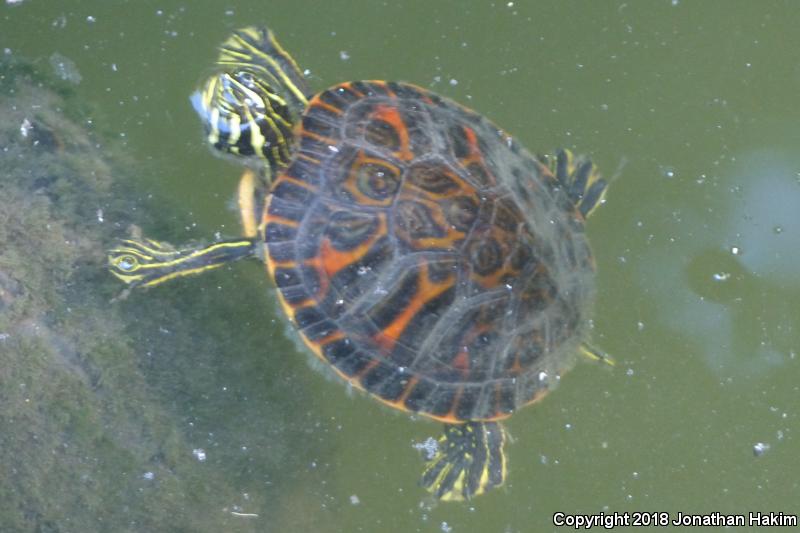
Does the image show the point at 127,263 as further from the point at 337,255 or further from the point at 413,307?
the point at 413,307

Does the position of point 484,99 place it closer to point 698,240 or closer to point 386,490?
point 698,240

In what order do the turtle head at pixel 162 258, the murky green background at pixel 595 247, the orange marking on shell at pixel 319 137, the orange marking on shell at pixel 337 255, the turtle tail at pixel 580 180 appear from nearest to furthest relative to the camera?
the orange marking on shell at pixel 337 255, the orange marking on shell at pixel 319 137, the turtle head at pixel 162 258, the murky green background at pixel 595 247, the turtle tail at pixel 580 180

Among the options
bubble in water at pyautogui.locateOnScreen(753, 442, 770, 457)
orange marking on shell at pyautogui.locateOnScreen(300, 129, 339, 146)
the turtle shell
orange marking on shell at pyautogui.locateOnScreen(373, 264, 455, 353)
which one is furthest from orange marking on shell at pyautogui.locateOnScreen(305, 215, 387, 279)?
bubble in water at pyautogui.locateOnScreen(753, 442, 770, 457)

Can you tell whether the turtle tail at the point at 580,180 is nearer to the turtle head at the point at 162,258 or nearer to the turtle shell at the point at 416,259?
the turtle shell at the point at 416,259

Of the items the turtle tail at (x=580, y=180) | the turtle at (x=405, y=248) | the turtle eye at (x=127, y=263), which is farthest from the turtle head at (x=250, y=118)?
the turtle tail at (x=580, y=180)

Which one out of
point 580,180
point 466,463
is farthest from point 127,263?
point 580,180

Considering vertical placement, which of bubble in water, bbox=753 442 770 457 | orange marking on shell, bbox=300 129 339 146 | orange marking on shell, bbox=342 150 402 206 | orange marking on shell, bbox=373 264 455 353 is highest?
orange marking on shell, bbox=300 129 339 146

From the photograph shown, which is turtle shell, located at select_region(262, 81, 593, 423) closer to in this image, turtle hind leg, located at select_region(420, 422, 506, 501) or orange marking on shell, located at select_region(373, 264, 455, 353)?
orange marking on shell, located at select_region(373, 264, 455, 353)
